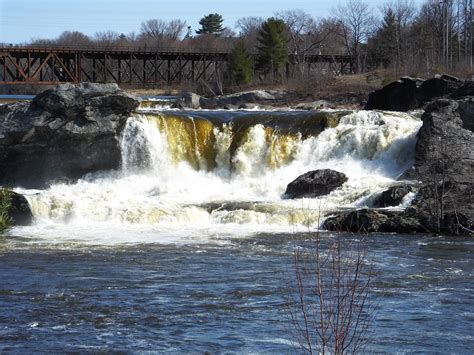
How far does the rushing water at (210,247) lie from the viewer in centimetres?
1298

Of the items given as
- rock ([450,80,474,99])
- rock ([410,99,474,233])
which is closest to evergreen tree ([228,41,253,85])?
rock ([450,80,474,99])

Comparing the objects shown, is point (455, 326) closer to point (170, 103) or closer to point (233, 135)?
point (233, 135)

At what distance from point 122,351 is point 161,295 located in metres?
3.56

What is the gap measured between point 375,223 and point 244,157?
969 cm

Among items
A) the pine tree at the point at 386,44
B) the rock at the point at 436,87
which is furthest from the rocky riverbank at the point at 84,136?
the pine tree at the point at 386,44

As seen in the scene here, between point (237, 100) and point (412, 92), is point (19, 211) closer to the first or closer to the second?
point (412, 92)

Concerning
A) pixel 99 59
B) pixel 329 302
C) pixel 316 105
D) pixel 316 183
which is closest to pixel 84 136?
pixel 316 183

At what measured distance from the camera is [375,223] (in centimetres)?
2338

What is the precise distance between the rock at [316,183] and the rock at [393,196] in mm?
2196

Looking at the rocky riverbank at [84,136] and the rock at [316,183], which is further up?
the rocky riverbank at [84,136]

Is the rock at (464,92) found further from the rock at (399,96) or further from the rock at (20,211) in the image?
the rock at (20,211)

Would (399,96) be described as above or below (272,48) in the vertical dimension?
below

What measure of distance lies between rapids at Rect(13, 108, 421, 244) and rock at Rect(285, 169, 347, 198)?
0.38 m

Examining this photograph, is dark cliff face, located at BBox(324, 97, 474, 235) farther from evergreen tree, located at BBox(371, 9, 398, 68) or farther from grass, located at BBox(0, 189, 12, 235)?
evergreen tree, located at BBox(371, 9, 398, 68)
